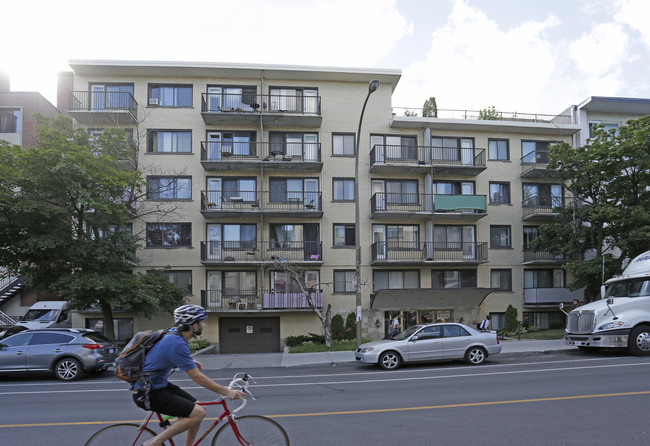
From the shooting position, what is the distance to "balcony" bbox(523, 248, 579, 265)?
26.3 meters

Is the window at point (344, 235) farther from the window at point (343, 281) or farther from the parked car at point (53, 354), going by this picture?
the parked car at point (53, 354)

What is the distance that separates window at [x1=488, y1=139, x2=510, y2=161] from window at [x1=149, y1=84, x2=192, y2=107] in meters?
18.2

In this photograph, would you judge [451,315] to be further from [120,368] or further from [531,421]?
[120,368]

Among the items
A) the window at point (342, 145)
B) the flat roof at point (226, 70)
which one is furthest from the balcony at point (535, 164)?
the window at point (342, 145)

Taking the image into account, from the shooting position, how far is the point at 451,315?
26.0 meters

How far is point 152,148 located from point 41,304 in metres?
11.0

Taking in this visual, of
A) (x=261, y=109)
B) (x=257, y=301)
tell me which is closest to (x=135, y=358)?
(x=257, y=301)

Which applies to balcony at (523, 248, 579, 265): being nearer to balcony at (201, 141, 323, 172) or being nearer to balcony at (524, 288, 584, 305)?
balcony at (524, 288, 584, 305)

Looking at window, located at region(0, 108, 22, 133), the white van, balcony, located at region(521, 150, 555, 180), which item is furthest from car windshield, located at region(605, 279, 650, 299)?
window, located at region(0, 108, 22, 133)

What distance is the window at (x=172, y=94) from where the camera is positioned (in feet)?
84.0

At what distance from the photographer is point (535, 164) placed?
2750cm

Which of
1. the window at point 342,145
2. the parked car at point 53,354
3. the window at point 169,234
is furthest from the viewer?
the window at point 342,145

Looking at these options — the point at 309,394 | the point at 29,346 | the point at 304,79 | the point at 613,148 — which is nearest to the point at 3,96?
the point at 304,79

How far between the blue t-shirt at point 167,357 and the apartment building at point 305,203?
19113 millimetres
